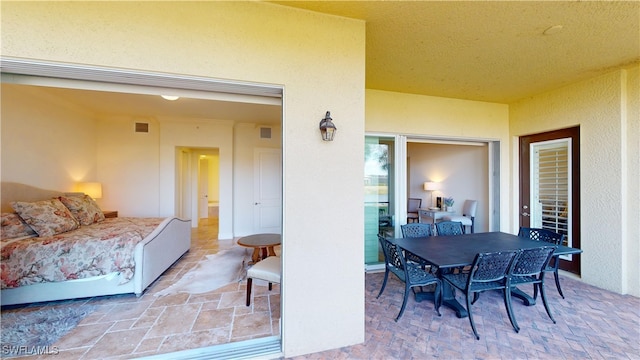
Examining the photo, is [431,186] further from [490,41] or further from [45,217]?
[45,217]

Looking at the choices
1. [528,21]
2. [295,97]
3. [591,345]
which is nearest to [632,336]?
[591,345]

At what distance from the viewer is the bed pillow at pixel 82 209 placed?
371cm

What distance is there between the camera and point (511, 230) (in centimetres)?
426

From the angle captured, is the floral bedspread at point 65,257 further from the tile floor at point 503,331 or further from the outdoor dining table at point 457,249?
the outdoor dining table at point 457,249

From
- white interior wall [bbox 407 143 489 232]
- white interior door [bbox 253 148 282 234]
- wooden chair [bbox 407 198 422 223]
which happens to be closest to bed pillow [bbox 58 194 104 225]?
white interior door [bbox 253 148 282 234]

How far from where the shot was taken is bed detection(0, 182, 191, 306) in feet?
8.33

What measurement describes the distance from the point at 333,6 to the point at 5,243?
4185 millimetres

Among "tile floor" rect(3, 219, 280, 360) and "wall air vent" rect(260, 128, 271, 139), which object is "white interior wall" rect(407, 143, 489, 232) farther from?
"tile floor" rect(3, 219, 280, 360)

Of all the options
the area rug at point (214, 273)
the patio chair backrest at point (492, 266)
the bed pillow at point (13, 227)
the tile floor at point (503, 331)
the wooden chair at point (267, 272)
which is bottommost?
the tile floor at point (503, 331)

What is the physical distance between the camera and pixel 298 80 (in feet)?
6.43

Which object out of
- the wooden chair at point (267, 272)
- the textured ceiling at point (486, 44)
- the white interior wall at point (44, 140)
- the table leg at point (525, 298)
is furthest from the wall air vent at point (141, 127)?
the table leg at point (525, 298)

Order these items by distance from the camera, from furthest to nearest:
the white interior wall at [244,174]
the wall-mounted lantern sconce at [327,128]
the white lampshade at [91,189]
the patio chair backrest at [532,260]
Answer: the white interior wall at [244,174] < the white lampshade at [91,189] < the patio chair backrest at [532,260] < the wall-mounted lantern sconce at [327,128]

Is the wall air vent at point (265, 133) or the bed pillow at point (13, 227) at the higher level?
the wall air vent at point (265, 133)

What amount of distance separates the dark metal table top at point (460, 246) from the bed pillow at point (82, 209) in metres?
4.72
